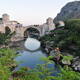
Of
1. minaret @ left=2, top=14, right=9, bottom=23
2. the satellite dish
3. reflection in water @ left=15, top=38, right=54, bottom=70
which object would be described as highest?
minaret @ left=2, top=14, right=9, bottom=23

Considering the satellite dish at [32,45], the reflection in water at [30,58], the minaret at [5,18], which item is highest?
Answer: the minaret at [5,18]

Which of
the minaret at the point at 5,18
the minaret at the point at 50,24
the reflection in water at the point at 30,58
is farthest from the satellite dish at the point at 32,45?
the minaret at the point at 5,18

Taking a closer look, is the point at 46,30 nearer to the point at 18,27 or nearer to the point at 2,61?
the point at 18,27

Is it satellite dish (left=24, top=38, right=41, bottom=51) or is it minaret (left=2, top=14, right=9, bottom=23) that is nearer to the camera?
satellite dish (left=24, top=38, right=41, bottom=51)

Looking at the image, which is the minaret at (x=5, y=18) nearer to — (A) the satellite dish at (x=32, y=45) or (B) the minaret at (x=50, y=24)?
(B) the minaret at (x=50, y=24)

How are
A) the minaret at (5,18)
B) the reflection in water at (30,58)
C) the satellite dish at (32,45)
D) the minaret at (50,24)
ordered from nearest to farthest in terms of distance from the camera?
the reflection in water at (30,58) < the satellite dish at (32,45) < the minaret at (50,24) < the minaret at (5,18)

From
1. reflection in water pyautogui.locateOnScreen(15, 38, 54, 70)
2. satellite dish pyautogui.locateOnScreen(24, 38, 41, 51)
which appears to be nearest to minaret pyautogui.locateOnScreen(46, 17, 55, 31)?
satellite dish pyautogui.locateOnScreen(24, 38, 41, 51)

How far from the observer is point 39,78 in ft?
53.2

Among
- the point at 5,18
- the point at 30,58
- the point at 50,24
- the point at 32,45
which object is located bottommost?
the point at 32,45

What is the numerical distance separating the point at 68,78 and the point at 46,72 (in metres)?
2.47

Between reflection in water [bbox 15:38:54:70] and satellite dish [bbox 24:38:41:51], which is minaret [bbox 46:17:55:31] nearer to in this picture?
satellite dish [bbox 24:38:41:51]

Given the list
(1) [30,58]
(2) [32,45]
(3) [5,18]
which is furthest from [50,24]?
(1) [30,58]

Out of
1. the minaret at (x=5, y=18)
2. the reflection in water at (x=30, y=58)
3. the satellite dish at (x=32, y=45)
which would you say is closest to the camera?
the reflection in water at (x=30, y=58)

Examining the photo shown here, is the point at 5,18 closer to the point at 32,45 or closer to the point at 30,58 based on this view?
the point at 32,45
